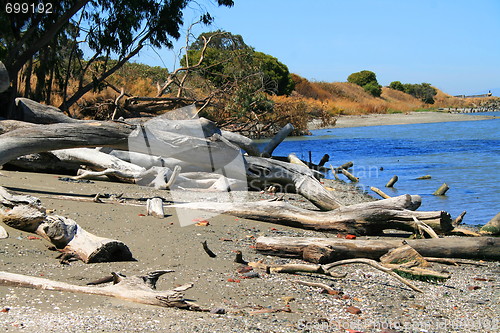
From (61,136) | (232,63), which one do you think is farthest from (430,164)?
(61,136)

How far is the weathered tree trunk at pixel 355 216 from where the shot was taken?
6.61 m

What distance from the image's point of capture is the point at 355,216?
6691 millimetres

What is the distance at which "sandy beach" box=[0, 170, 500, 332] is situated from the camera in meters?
3.45

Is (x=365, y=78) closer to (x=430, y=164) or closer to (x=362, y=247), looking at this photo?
(x=430, y=164)

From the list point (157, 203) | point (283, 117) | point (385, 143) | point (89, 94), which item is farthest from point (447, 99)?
point (157, 203)

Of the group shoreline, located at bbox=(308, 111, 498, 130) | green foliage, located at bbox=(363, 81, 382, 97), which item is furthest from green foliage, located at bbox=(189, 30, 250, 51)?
green foliage, located at bbox=(363, 81, 382, 97)

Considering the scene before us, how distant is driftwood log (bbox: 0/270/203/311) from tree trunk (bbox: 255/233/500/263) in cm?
173

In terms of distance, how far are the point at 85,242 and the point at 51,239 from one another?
37cm

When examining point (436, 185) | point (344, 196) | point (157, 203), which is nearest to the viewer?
point (157, 203)

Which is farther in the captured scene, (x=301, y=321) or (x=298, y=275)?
(x=298, y=275)

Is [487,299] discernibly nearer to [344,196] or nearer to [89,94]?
[344,196]

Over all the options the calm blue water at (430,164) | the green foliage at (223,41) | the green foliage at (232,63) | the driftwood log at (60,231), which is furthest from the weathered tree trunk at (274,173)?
the green foliage at (223,41)

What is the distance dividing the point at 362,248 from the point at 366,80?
64320 millimetres

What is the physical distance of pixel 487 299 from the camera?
462 cm
